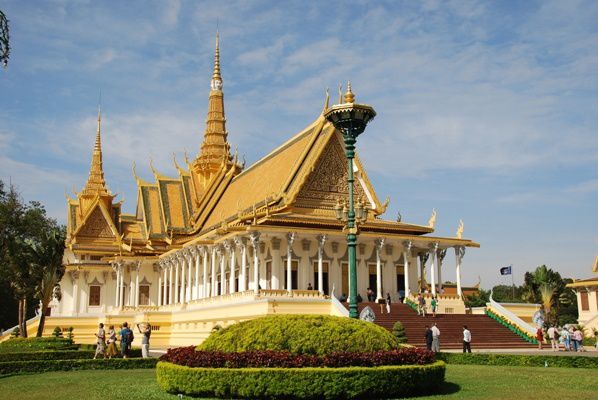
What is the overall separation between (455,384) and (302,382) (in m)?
4.09

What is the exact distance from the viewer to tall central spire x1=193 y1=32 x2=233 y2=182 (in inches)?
2084

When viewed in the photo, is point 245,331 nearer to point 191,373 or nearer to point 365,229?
point 191,373

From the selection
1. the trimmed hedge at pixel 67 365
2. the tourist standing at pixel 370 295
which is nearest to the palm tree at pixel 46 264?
the tourist standing at pixel 370 295

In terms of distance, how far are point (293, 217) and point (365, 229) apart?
3984 millimetres

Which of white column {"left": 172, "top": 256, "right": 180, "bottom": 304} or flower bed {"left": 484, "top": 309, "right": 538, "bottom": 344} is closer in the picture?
flower bed {"left": 484, "top": 309, "right": 538, "bottom": 344}

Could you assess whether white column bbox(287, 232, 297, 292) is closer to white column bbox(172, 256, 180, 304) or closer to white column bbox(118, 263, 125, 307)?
white column bbox(172, 256, 180, 304)

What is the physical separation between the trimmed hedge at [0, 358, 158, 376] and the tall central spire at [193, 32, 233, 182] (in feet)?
107

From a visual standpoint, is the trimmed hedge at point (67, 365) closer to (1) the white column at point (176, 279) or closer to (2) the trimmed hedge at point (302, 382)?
(2) the trimmed hedge at point (302, 382)

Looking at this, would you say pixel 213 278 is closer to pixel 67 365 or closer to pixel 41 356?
pixel 41 356

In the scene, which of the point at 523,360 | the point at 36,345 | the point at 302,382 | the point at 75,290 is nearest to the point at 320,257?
the point at 36,345

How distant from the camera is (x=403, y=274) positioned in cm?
3659

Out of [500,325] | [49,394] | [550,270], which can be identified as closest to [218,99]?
[550,270]

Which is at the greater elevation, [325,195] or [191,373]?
[325,195]

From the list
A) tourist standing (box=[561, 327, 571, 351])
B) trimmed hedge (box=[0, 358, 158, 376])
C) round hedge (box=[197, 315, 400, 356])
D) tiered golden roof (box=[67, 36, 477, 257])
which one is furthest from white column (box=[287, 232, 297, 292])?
round hedge (box=[197, 315, 400, 356])
